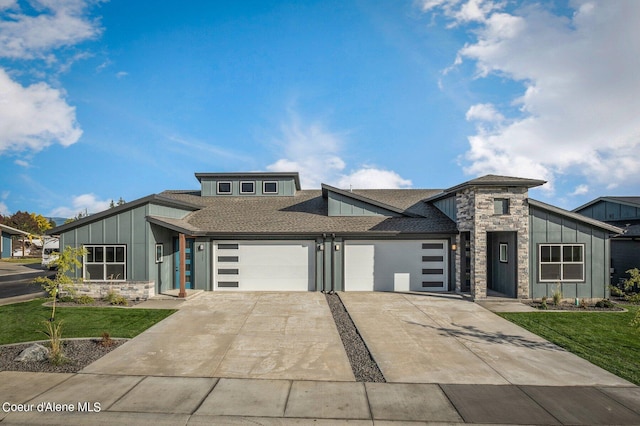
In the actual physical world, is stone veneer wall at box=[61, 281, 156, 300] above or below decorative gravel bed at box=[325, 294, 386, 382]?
above

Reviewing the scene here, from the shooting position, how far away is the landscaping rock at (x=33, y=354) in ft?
24.5

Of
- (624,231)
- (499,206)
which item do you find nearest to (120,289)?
(499,206)

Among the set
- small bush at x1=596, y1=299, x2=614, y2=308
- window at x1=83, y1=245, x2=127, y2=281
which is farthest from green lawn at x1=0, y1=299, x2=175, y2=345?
small bush at x1=596, y1=299, x2=614, y2=308

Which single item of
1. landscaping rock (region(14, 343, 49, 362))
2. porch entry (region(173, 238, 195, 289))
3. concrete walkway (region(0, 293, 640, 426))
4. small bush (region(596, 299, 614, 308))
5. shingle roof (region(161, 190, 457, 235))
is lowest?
small bush (region(596, 299, 614, 308))

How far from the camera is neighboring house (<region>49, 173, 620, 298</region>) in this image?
536 inches

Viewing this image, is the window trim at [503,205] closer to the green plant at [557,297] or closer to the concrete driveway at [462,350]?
the green plant at [557,297]

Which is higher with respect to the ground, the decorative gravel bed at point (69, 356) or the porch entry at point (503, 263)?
the porch entry at point (503, 263)

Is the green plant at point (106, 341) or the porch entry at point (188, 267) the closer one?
the green plant at point (106, 341)

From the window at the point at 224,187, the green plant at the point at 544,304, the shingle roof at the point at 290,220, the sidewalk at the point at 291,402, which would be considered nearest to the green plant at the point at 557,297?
the green plant at the point at 544,304

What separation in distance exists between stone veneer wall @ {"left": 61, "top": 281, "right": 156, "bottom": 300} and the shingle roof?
9.69 ft

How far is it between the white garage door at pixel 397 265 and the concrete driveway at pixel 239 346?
3.85 m

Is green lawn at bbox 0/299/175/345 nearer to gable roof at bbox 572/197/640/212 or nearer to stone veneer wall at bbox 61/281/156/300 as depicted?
stone veneer wall at bbox 61/281/156/300

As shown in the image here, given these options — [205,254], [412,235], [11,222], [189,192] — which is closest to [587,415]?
[412,235]

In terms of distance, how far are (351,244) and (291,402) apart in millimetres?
10383
